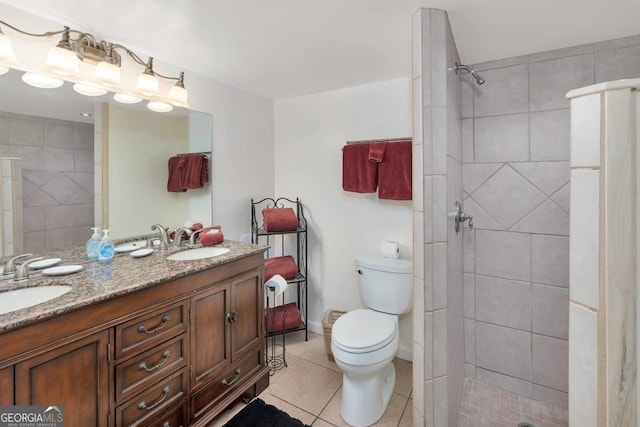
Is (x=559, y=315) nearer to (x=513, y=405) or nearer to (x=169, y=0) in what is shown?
(x=513, y=405)

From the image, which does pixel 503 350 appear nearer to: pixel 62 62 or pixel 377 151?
pixel 377 151

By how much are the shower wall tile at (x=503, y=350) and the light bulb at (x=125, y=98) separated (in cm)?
260

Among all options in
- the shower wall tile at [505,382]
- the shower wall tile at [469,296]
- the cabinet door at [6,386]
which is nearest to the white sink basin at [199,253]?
the cabinet door at [6,386]

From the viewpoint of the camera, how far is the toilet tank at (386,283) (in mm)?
1977

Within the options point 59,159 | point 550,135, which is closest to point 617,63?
point 550,135

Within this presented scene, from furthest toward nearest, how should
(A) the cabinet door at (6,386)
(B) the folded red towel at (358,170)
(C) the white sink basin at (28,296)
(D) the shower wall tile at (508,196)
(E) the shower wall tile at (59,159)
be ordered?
1. (B) the folded red towel at (358,170)
2. (D) the shower wall tile at (508,196)
3. (E) the shower wall tile at (59,159)
4. (C) the white sink basin at (28,296)
5. (A) the cabinet door at (6,386)

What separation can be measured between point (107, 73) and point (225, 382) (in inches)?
71.2

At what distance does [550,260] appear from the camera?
173 centimetres

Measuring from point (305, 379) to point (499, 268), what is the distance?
149 centimetres

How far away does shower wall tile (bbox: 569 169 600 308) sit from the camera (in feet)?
1.83

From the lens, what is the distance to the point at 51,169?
1470 millimetres

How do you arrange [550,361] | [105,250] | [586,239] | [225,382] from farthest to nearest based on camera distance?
1. [550,361]
2. [225,382]
3. [105,250]
4. [586,239]

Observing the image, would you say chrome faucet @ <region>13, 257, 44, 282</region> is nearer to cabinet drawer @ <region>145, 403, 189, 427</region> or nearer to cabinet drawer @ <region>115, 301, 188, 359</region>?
cabinet drawer @ <region>115, 301, 188, 359</region>

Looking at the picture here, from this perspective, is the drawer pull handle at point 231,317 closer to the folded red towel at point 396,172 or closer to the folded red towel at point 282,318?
the folded red towel at point 282,318
